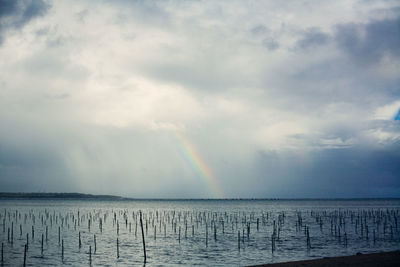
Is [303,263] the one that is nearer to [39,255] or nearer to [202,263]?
[202,263]

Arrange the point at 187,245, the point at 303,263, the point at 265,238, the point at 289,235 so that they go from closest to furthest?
the point at 303,263 < the point at 187,245 < the point at 265,238 < the point at 289,235

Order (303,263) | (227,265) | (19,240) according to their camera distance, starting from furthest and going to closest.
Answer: (19,240) < (227,265) < (303,263)

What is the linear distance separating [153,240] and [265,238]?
1257 cm

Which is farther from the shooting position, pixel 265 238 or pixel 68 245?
pixel 265 238

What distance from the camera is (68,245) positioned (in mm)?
35969

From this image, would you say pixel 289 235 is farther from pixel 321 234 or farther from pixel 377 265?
pixel 377 265

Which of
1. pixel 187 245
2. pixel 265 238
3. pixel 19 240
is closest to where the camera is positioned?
pixel 187 245

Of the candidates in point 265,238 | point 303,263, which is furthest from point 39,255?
→ point 265,238

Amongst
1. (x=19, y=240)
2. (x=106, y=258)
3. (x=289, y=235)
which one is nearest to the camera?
(x=106, y=258)

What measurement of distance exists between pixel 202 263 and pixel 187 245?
9.54 meters

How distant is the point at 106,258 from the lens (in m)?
28.6

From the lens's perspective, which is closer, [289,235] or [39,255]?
[39,255]

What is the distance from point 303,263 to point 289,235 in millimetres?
23825

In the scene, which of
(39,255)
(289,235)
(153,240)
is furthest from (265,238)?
(39,255)
